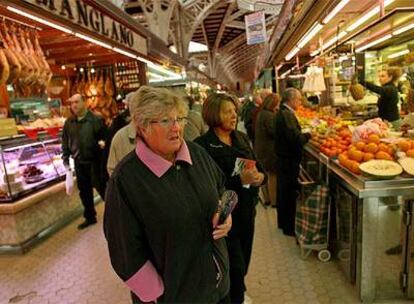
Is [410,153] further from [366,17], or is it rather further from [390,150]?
[366,17]

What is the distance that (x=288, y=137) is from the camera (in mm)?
3857

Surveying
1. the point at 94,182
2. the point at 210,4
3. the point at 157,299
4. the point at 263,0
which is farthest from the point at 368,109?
the point at 210,4

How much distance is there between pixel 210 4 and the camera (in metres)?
23.9

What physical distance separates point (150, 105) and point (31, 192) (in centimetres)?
355

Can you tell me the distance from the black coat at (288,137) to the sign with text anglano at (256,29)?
8755 mm

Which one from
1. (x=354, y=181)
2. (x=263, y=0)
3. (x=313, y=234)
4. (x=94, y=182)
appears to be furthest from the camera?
(x=263, y=0)

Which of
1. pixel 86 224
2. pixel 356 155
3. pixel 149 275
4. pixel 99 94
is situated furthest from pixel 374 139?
pixel 99 94

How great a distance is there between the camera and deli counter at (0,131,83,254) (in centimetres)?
414

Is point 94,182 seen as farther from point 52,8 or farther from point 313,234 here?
point 313,234

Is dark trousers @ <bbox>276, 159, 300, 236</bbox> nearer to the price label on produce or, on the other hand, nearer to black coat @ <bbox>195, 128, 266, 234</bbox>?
the price label on produce

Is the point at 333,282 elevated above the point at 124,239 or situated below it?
below

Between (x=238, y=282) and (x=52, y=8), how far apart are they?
107 inches

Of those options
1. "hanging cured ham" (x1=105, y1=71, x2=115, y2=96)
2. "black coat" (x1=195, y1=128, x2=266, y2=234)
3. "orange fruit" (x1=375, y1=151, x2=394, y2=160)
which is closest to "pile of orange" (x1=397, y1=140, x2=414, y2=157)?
"orange fruit" (x1=375, y1=151, x2=394, y2=160)

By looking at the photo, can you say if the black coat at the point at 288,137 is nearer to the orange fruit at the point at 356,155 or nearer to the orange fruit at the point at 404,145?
the orange fruit at the point at 356,155
